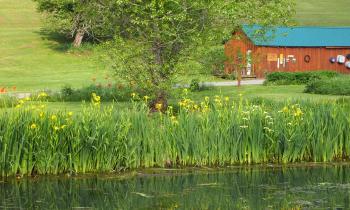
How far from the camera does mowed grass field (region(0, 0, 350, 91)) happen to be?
51.3m

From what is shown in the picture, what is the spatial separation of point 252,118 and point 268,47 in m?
38.1

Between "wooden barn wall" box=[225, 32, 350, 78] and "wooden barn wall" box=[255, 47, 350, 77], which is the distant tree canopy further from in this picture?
"wooden barn wall" box=[255, 47, 350, 77]

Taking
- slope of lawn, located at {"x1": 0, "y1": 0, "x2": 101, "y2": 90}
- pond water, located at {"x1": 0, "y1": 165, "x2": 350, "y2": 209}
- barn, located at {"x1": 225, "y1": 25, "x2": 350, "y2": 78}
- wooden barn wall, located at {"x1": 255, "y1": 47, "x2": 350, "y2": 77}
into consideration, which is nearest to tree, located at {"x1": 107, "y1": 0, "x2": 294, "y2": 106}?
pond water, located at {"x1": 0, "y1": 165, "x2": 350, "y2": 209}

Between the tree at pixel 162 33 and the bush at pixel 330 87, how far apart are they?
37.9ft

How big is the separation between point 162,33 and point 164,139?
9.30m

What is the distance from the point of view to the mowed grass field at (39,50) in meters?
51.3

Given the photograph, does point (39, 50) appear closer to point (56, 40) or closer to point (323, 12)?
point (56, 40)

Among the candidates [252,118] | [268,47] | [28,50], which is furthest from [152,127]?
[28,50]

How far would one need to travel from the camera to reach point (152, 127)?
16.4m

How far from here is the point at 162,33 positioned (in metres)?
25.0

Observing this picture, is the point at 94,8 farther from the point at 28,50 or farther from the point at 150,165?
the point at 28,50

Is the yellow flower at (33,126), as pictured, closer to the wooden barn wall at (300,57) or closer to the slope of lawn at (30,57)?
the slope of lawn at (30,57)

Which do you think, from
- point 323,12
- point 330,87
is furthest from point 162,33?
point 323,12

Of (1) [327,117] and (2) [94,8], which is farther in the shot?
(2) [94,8]
